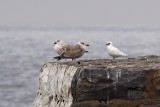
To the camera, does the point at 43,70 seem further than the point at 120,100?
Yes

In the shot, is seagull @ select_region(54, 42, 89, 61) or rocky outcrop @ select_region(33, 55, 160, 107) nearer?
rocky outcrop @ select_region(33, 55, 160, 107)

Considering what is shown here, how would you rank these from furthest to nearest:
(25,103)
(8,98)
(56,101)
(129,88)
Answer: (8,98) → (25,103) → (56,101) → (129,88)

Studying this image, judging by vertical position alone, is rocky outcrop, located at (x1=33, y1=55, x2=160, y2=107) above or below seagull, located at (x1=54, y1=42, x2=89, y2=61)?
below

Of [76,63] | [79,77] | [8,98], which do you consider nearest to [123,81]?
[79,77]

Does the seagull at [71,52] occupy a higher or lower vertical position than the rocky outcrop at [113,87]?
higher

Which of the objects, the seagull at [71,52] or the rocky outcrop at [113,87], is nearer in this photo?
the rocky outcrop at [113,87]

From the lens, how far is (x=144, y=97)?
9.34 metres

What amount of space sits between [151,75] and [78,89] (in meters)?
1.27

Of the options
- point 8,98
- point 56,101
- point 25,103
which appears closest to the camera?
point 56,101

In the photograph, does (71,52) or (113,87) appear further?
(71,52)

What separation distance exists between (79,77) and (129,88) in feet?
2.84

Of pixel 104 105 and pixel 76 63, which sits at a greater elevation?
pixel 76 63

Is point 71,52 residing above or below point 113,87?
above

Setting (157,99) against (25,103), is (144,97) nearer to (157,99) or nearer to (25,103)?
(157,99)
